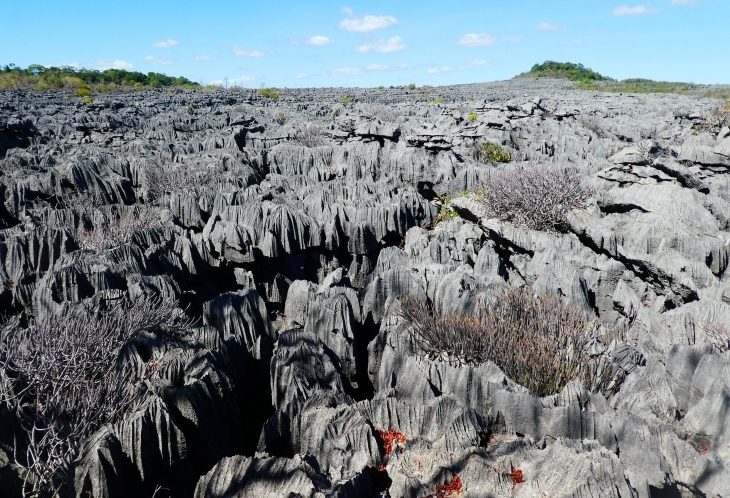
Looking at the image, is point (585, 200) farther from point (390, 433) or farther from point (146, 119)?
point (146, 119)

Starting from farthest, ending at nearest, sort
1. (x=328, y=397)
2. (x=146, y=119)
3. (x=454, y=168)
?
(x=146, y=119) < (x=454, y=168) < (x=328, y=397)

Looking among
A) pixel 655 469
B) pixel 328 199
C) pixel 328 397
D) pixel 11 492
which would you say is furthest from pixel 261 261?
pixel 655 469

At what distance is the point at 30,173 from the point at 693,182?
1681cm

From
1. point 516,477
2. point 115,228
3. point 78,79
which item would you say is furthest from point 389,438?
point 78,79

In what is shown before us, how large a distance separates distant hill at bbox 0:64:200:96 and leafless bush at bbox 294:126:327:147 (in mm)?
30055

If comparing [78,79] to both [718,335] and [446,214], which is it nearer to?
[446,214]

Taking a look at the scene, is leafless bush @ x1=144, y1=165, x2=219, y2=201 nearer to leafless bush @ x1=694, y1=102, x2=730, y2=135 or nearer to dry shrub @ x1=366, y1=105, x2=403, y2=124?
dry shrub @ x1=366, y1=105, x2=403, y2=124

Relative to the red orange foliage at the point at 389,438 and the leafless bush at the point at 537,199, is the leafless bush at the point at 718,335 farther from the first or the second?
the leafless bush at the point at 537,199

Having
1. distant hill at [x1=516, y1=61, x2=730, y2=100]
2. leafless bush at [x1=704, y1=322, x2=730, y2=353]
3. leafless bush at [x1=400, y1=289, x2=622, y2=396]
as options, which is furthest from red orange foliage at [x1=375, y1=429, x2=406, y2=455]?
distant hill at [x1=516, y1=61, x2=730, y2=100]

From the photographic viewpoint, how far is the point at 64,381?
496 centimetres

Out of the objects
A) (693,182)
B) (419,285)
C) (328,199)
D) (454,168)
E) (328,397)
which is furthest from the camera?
(454,168)

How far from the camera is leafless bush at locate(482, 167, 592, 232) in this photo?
11.3 meters

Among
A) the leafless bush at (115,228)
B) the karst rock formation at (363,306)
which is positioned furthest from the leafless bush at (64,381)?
the leafless bush at (115,228)

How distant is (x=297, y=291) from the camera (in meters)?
8.56
